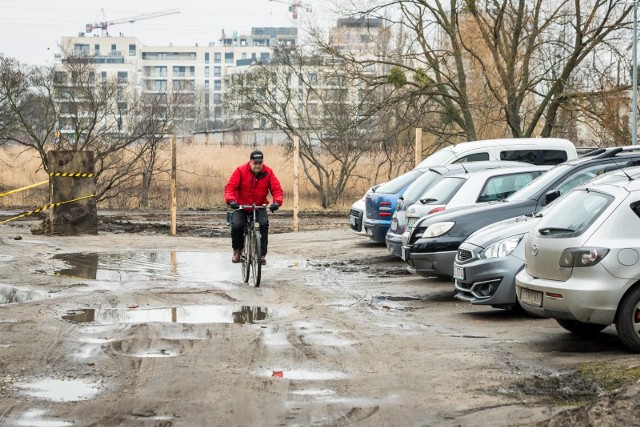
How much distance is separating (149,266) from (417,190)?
478 centimetres

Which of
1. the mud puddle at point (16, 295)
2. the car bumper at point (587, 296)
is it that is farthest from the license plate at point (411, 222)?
the car bumper at point (587, 296)

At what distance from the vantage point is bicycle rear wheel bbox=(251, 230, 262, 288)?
1490cm

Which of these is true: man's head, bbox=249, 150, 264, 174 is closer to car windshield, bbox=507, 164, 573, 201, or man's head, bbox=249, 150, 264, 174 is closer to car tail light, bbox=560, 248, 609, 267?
car windshield, bbox=507, 164, 573, 201

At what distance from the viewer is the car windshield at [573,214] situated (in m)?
9.57

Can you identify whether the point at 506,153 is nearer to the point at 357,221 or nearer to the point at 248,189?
the point at 357,221

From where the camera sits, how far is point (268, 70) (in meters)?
46.3

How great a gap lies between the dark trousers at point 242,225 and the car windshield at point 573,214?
582cm

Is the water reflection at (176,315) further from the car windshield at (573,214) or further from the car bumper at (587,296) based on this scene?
the car bumper at (587,296)

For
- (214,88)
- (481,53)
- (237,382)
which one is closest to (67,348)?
(237,382)

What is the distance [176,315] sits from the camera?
11961mm

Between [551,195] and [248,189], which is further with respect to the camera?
[248,189]

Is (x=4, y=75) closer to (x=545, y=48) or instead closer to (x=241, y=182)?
(x=545, y=48)

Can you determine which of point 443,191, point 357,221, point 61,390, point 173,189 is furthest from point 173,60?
point 61,390

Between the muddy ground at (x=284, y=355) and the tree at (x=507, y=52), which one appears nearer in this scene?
the muddy ground at (x=284, y=355)
